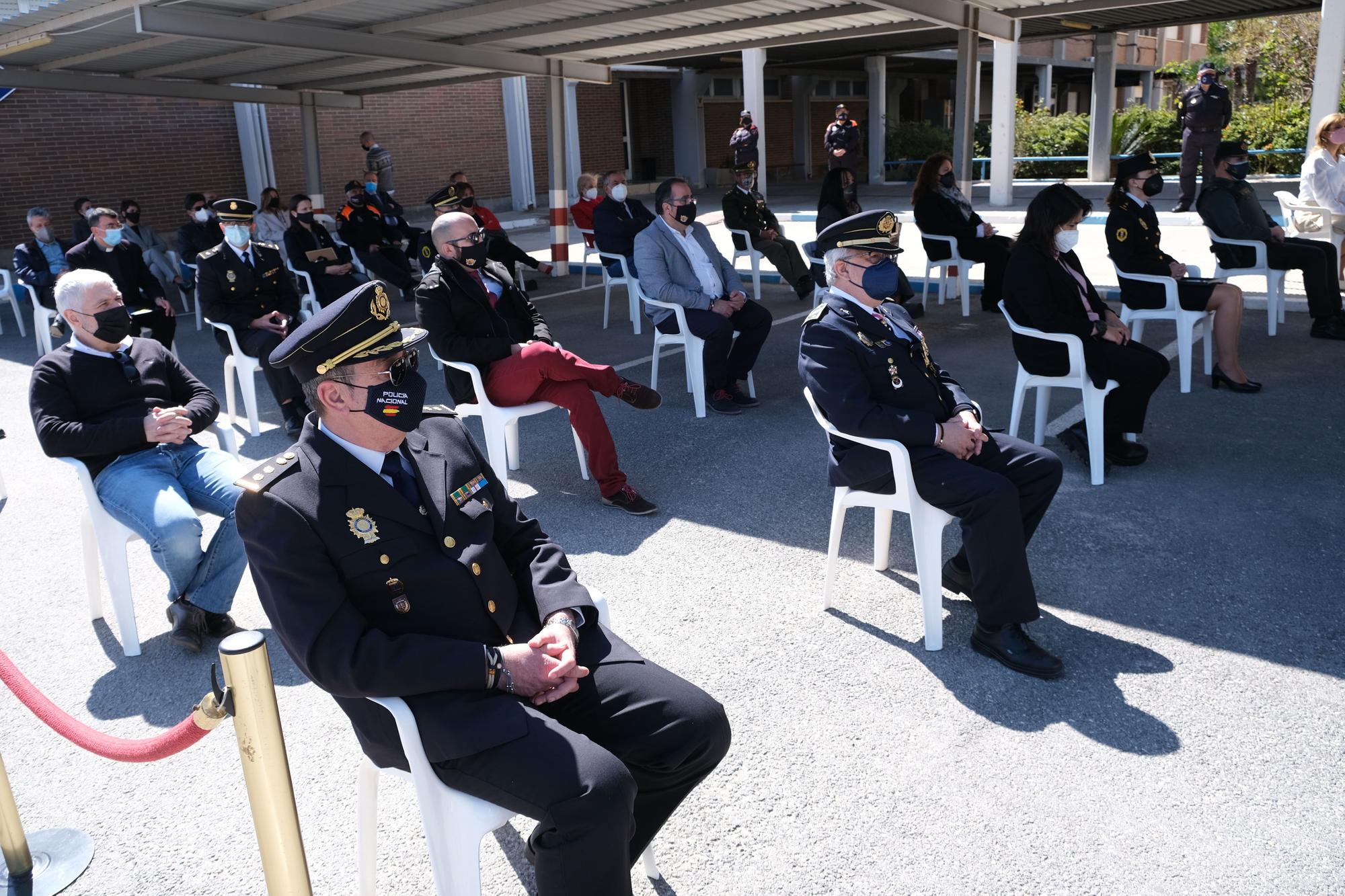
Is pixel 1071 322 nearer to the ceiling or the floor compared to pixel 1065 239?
nearer to the floor

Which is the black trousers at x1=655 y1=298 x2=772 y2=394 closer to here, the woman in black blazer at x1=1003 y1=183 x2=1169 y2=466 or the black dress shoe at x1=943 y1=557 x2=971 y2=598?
the woman in black blazer at x1=1003 y1=183 x2=1169 y2=466

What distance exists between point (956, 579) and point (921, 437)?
63cm

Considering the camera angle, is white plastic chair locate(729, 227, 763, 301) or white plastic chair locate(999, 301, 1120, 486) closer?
white plastic chair locate(999, 301, 1120, 486)

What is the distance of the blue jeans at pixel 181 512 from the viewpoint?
3.60m

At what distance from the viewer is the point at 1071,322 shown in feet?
15.8

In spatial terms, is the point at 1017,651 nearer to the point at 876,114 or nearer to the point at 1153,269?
the point at 1153,269

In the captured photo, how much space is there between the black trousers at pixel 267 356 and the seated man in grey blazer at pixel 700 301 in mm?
2256

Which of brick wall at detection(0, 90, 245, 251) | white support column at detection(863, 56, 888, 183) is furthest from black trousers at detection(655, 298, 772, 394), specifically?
white support column at detection(863, 56, 888, 183)

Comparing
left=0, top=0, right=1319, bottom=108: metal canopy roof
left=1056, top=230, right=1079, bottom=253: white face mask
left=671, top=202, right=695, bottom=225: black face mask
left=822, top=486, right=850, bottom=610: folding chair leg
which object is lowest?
left=822, top=486, right=850, bottom=610: folding chair leg

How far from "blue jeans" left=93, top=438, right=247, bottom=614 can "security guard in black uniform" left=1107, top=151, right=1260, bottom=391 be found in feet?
16.4

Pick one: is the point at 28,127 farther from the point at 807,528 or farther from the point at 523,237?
the point at 807,528

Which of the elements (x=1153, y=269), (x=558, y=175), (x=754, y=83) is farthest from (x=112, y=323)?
(x=754, y=83)

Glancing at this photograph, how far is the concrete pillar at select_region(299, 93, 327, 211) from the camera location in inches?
599

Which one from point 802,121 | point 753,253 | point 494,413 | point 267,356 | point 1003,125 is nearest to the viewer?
point 494,413
